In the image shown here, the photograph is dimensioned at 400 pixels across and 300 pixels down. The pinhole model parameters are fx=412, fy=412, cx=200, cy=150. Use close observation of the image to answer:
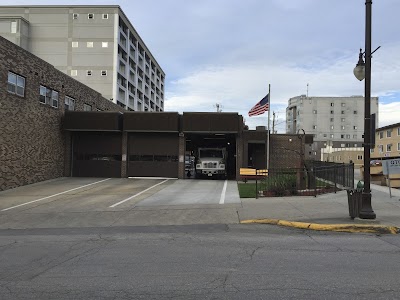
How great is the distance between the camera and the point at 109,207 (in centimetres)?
1561

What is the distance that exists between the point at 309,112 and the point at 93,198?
11689cm

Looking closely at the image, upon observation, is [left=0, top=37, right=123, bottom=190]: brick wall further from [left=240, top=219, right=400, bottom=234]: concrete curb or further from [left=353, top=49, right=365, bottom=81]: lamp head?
[left=353, top=49, right=365, bottom=81]: lamp head

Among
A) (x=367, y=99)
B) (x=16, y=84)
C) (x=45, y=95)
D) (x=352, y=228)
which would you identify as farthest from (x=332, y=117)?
(x=352, y=228)

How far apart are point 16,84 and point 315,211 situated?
58.2 feet

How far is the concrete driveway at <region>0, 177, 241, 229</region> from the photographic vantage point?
12.7 meters

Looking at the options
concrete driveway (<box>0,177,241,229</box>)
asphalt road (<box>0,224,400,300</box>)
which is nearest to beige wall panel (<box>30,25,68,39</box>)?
concrete driveway (<box>0,177,241,229</box>)

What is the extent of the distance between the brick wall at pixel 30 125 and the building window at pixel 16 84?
0.24 meters

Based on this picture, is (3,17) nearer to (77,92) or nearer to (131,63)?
(131,63)

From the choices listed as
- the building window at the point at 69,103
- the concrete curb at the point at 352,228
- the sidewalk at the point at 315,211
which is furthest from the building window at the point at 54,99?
the concrete curb at the point at 352,228

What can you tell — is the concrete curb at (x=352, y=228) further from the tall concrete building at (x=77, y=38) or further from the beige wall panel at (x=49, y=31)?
the beige wall panel at (x=49, y=31)

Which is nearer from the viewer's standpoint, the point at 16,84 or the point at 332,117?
the point at 16,84

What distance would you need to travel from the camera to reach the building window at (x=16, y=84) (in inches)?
872

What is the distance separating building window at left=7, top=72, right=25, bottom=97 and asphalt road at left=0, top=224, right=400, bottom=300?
1384cm

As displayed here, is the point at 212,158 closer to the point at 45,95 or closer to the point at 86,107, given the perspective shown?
the point at 86,107
